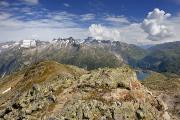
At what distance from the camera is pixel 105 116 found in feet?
120

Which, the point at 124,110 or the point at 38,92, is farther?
the point at 38,92

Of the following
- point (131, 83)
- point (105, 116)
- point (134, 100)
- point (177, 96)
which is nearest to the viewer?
point (105, 116)

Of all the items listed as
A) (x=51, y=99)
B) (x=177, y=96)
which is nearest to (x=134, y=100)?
(x=51, y=99)

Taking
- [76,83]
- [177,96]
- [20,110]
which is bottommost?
[177,96]

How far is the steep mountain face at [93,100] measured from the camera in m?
37.2

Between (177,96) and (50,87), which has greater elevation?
(50,87)

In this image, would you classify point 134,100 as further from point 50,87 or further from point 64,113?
point 50,87

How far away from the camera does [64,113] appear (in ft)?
121

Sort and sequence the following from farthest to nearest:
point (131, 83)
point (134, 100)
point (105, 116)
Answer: point (131, 83), point (134, 100), point (105, 116)

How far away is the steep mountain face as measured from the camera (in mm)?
37156

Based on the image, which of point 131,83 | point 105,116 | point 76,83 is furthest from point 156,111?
point 76,83

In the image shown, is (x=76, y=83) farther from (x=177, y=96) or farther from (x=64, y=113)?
(x=177, y=96)

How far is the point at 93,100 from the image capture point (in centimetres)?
3856

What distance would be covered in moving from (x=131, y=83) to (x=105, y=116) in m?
8.56
